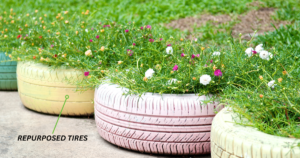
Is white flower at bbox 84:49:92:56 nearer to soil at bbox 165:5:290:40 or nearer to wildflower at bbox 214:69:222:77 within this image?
wildflower at bbox 214:69:222:77

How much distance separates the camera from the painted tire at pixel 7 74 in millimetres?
4770

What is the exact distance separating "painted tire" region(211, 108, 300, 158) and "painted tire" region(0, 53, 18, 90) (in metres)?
3.27

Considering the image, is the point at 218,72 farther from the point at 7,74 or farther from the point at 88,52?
the point at 7,74

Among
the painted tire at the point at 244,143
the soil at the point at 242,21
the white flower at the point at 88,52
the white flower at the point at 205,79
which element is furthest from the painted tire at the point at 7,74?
the painted tire at the point at 244,143

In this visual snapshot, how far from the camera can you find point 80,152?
313 centimetres

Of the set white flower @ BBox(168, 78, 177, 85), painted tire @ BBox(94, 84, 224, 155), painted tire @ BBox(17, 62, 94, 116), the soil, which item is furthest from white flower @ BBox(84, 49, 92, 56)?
the soil

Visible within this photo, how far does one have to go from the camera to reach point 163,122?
2.82 metres

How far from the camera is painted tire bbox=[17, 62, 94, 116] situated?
3777 mm

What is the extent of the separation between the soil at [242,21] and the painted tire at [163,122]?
3.32 m

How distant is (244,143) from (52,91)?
234 cm

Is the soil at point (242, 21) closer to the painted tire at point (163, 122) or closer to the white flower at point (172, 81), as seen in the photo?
the white flower at point (172, 81)

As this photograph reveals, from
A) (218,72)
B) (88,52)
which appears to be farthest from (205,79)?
(88,52)

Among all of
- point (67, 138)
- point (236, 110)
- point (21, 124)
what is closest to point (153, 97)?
point (236, 110)

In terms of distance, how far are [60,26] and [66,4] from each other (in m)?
5.09
